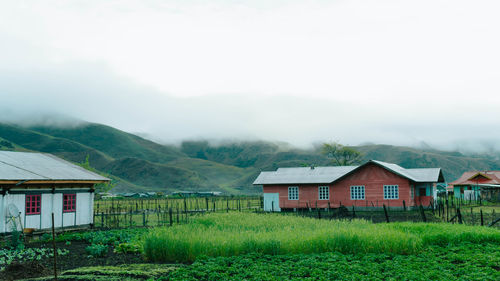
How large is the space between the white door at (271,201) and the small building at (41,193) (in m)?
21.1

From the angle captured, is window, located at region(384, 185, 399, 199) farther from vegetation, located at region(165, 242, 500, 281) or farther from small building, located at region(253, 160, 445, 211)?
vegetation, located at region(165, 242, 500, 281)

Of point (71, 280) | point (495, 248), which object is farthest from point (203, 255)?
point (495, 248)

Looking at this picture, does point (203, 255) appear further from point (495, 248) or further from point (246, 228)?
point (495, 248)

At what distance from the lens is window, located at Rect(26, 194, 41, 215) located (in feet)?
82.2

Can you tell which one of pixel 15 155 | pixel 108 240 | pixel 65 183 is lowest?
pixel 108 240

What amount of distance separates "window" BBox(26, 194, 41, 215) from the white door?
25354 millimetres

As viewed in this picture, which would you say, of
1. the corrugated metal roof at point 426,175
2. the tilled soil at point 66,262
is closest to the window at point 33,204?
the tilled soil at point 66,262

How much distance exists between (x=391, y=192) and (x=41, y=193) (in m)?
31.2

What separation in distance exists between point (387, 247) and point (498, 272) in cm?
394

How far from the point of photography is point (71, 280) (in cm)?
1230

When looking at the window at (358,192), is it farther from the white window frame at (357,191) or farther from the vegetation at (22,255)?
the vegetation at (22,255)

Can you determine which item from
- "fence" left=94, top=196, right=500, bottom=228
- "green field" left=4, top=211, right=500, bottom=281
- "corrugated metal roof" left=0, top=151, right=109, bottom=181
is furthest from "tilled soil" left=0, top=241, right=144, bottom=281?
"fence" left=94, top=196, right=500, bottom=228

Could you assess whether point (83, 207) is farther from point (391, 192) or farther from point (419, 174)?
point (419, 174)

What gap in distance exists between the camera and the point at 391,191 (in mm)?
42656
